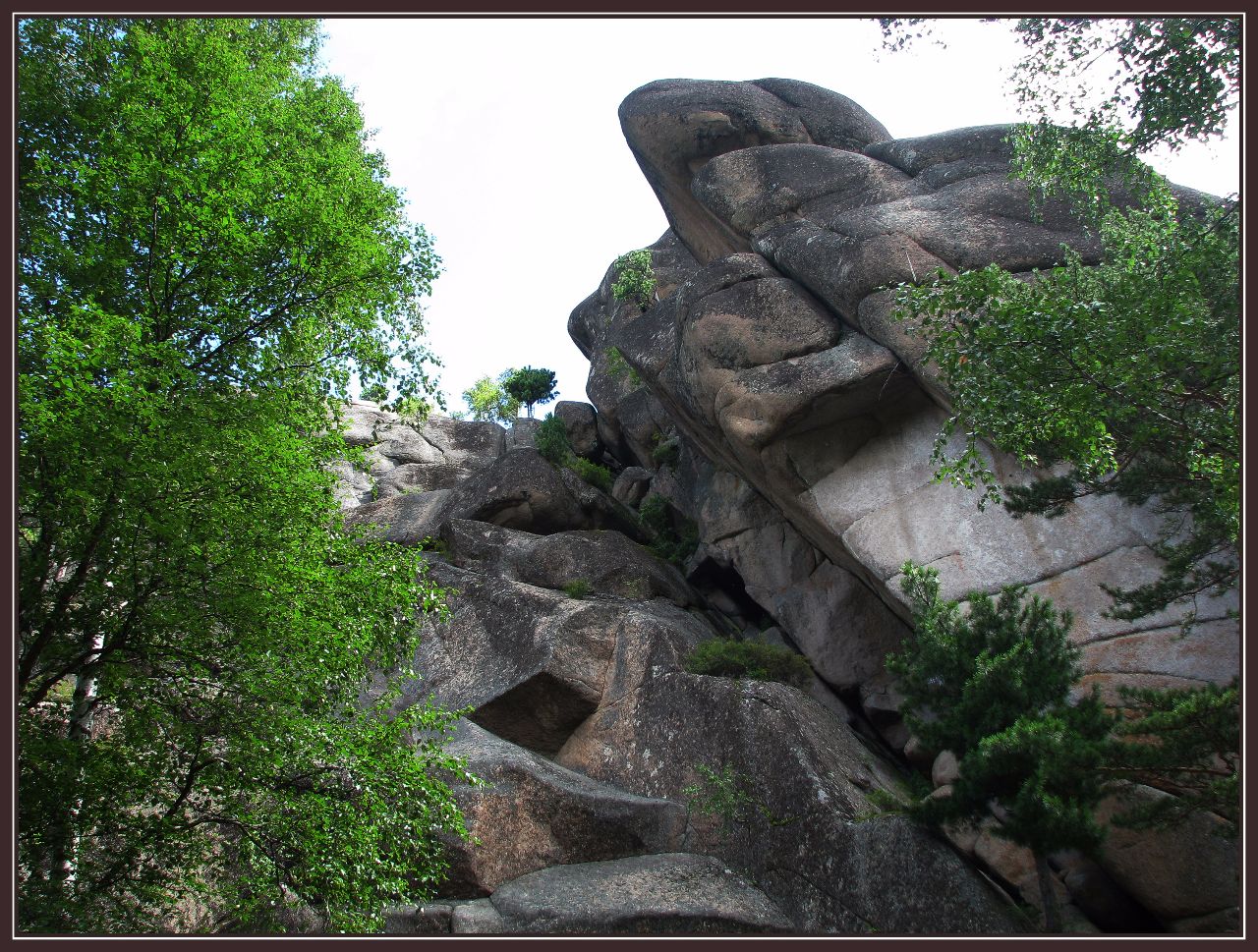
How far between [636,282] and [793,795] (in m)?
21.0

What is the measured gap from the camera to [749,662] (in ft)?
73.0

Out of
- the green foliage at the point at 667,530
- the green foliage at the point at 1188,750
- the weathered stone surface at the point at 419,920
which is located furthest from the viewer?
the green foliage at the point at 667,530

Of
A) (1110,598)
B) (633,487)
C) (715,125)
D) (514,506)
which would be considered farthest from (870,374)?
(633,487)

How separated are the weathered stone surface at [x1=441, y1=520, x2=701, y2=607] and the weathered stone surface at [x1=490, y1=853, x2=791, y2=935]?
9.61m

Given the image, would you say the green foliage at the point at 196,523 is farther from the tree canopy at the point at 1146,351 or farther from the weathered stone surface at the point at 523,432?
the weathered stone surface at the point at 523,432

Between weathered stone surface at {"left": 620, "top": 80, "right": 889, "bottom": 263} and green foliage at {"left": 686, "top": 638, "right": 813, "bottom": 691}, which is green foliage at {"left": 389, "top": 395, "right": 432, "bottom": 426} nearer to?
green foliage at {"left": 686, "top": 638, "right": 813, "bottom": 691}

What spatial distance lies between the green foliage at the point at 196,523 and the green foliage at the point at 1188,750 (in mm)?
9306

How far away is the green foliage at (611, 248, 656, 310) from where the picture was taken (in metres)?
33.7

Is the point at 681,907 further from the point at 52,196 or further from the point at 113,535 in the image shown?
the point at 52,196

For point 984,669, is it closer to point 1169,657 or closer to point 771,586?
point 1169,657

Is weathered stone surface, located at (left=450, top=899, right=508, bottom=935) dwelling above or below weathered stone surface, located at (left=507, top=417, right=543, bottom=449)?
below

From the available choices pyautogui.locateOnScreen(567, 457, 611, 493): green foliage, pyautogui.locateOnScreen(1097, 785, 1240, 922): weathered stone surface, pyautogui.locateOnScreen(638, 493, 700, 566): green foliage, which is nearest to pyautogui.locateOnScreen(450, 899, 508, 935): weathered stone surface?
pyautogui.locateOnScreen(1097, 785, 1240, 922): weathered stone surface

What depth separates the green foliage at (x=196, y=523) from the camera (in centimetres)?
1043

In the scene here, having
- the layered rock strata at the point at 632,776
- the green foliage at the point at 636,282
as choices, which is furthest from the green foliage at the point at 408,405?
the green foliage at the point at 636,282
